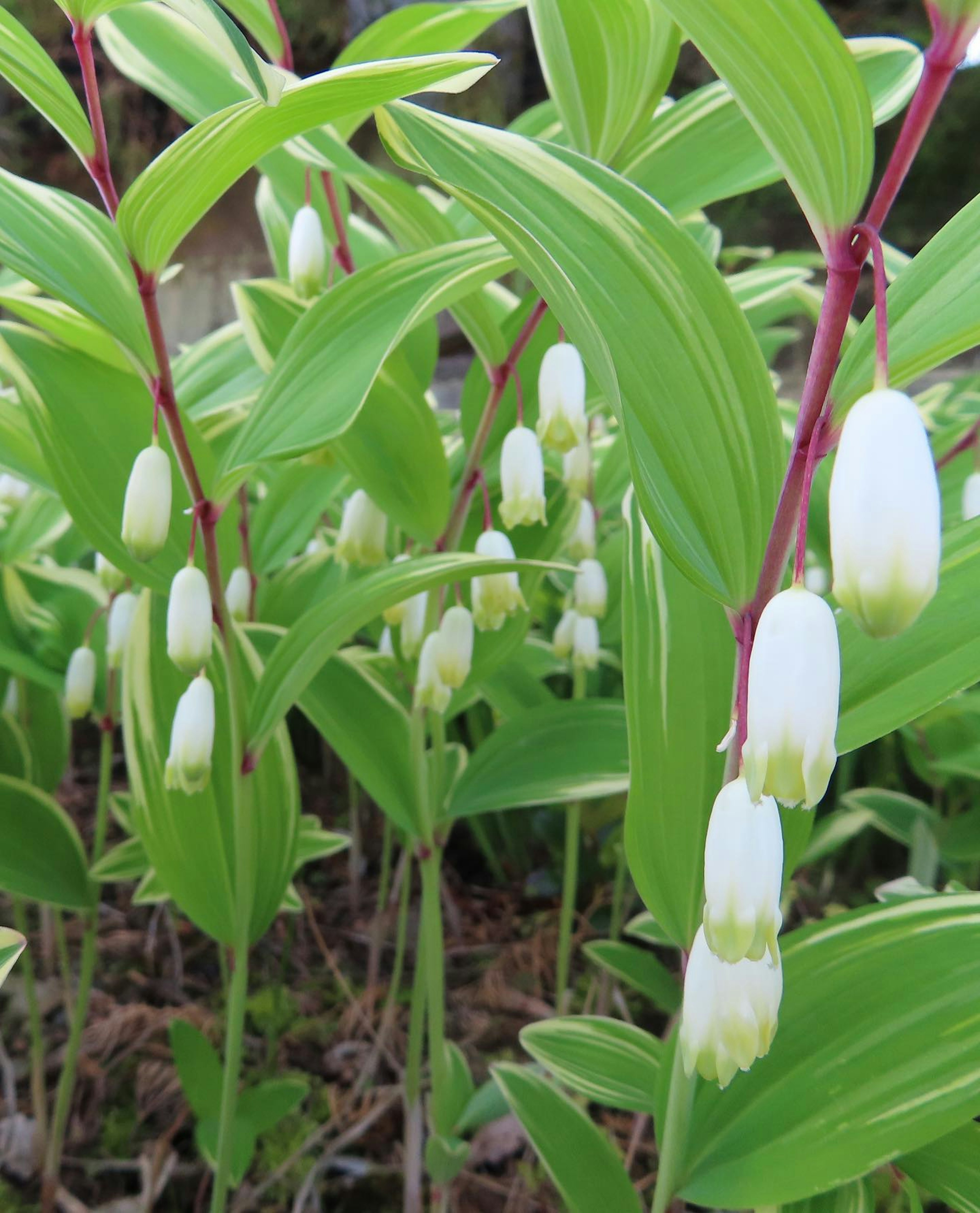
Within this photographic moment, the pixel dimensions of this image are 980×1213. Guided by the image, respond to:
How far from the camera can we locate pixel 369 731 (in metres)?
0.96

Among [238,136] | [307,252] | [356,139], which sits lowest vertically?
[238,136]

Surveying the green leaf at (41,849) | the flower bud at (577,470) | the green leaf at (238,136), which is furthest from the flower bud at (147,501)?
the green leaf at (41,849)

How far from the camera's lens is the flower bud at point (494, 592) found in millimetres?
864

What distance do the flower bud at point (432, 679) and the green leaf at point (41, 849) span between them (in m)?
0.50

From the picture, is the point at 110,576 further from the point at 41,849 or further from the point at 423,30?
the point at 423,30

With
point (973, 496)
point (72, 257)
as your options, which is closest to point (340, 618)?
point (72, 257)

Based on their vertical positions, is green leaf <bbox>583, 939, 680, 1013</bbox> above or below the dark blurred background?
below

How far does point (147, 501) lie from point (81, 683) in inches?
18.8

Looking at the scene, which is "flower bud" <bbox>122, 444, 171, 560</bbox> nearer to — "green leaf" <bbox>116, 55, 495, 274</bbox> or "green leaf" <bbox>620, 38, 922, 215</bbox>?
"green leaf" <bbox>116, 55, 495, 274</bbox>

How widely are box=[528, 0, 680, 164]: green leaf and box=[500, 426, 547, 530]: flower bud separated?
0.27 metres

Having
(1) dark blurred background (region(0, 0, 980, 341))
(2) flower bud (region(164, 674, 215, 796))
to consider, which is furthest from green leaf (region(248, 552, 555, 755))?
(1) dark blurred background (region(0, 0, 980, 341))

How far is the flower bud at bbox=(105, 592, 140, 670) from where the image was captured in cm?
103

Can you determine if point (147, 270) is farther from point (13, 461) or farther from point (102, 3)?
point (13, 461)

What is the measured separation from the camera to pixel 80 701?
1.05 m
